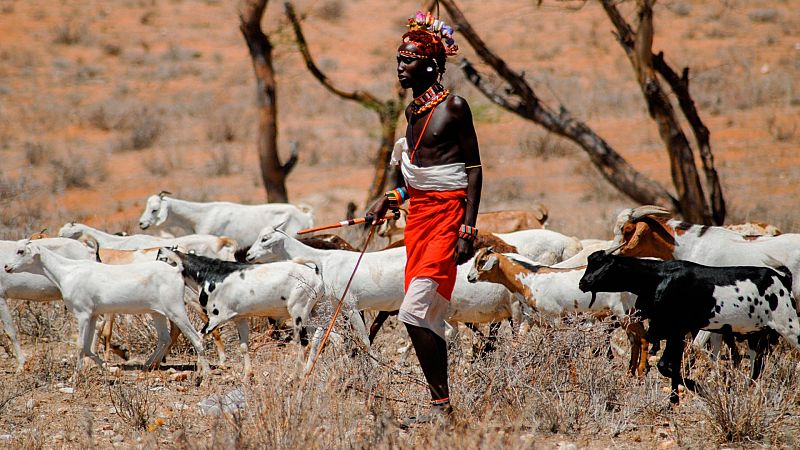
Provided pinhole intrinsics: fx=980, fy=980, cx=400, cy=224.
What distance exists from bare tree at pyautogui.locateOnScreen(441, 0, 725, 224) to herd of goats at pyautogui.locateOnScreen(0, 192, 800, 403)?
3053mm

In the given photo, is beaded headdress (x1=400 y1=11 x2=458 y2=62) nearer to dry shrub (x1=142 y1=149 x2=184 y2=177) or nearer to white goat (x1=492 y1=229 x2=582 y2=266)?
white goat (x1=492 y1=229 x2=582 y2=266)

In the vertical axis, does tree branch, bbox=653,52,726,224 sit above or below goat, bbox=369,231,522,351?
above

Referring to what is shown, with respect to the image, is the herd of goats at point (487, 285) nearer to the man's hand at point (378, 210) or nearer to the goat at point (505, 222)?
the man's hand at point (378, 210)

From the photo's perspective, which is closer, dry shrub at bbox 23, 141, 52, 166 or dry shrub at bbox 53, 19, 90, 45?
dry shrub at bbox 23, 141, 52, 166

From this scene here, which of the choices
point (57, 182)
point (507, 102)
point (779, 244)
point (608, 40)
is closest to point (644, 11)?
point (507, 102)

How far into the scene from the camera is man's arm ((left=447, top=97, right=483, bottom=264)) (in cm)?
577

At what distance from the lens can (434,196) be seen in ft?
19.2

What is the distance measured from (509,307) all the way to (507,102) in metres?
5.29

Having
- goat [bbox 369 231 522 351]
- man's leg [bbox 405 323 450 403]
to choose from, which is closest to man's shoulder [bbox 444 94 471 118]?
man's leg [bbox 405 323 450 403]

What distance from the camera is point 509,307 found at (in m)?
8.41

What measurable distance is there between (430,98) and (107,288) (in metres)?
3.77

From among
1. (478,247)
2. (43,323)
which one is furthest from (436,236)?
(43,323)

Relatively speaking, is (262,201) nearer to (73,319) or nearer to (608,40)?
(73,319)

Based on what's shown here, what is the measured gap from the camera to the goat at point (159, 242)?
10.6 metres
